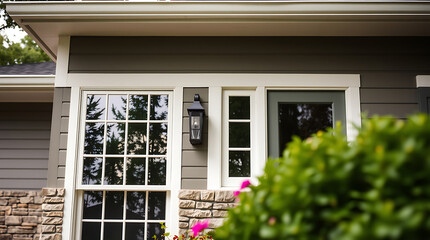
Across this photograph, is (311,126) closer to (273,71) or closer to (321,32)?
(273,71)

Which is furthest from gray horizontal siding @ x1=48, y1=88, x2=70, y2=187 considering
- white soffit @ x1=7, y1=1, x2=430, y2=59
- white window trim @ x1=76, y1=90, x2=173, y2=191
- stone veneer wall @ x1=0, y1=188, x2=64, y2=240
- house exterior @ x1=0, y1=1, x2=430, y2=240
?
stone veneer wall @ x1=0, y1=188, x2=64, y2=240

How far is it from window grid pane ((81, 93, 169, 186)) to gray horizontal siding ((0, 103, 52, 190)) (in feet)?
6.21

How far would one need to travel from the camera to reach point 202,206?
11.6 feet

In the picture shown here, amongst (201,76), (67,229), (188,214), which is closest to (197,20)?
(201,76)

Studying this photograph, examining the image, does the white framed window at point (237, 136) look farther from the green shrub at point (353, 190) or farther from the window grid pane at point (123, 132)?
the green shrub at point (353, 190)

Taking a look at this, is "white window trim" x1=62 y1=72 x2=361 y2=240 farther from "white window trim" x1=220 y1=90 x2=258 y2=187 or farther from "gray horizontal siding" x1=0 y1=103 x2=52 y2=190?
"gray horizontal siding" x1=0 y1=103 x2=52 y2=190

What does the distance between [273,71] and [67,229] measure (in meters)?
2.52

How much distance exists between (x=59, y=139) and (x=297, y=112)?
2.42 m

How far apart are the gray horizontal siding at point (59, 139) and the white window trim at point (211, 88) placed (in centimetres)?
6

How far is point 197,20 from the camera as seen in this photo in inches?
139

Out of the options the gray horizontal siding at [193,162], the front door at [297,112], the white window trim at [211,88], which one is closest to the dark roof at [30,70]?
the white window trim at [211,88]

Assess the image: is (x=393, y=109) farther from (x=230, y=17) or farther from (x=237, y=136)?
(x=230, y=17)

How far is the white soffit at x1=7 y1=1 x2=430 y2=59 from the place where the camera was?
133 inches

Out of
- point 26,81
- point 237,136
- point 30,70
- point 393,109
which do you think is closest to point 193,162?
point 237,136
